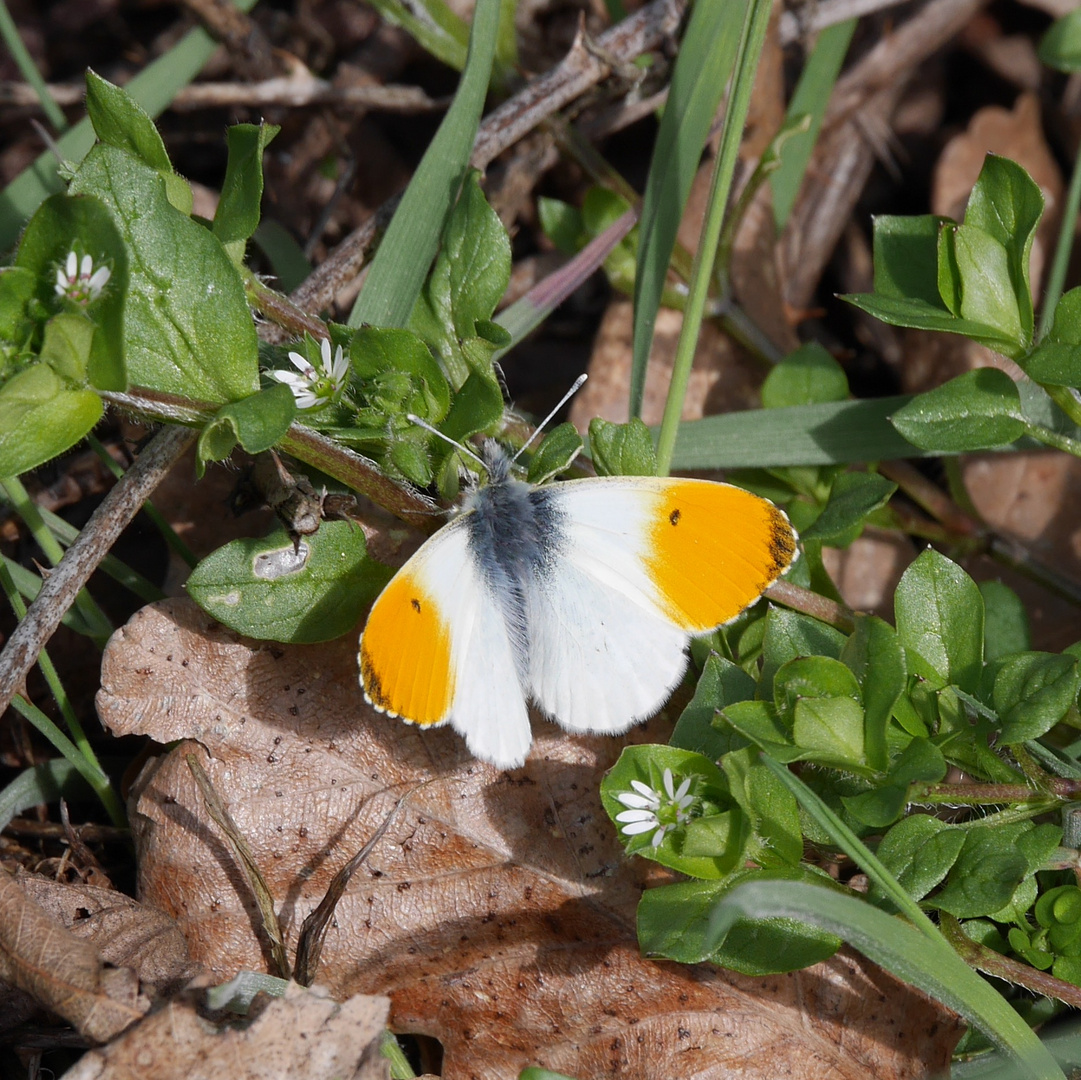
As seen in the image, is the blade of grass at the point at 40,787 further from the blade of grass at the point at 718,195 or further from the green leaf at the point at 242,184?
the blade of grass at the point at 718,195

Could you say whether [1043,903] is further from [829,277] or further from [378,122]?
[378,122]

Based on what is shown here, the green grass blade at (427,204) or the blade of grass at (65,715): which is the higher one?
the green grass blade at (427,204)

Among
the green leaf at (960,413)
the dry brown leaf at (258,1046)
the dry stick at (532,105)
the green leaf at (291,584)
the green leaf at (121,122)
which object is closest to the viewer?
the dry brown leaf at (258,1046)

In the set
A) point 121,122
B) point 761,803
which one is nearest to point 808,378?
point 761,803

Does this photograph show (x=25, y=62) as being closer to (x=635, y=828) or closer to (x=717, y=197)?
(x=717, y=197)

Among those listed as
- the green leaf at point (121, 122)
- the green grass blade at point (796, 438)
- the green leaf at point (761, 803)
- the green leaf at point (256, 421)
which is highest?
the green leaf at point (121, 122)

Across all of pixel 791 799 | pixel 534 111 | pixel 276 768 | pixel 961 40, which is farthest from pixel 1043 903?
pixel 961 40

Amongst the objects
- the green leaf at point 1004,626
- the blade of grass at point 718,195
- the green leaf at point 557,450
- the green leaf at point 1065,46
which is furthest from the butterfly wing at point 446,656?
the green leaf at point 1065,46
